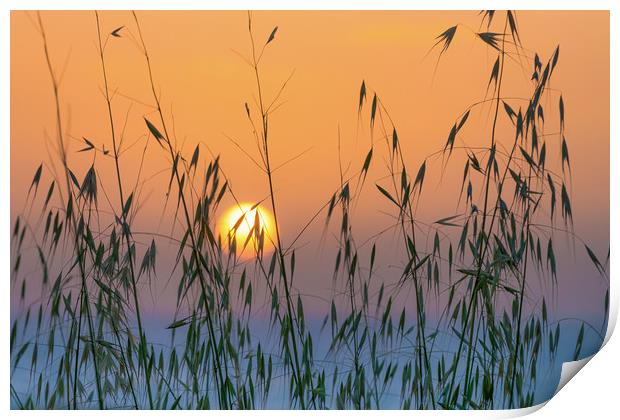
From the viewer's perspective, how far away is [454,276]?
295 centimetres

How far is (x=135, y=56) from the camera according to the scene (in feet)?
9.59

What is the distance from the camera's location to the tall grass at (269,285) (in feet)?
9.59

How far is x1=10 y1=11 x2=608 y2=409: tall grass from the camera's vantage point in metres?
2.92

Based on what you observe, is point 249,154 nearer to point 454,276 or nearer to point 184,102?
point 184,102

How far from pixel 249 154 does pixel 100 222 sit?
60 cm

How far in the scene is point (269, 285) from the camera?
2930 millimetres
